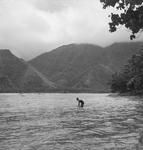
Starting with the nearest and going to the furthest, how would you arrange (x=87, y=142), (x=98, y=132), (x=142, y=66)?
(x=87, y=142) < (x=98, y=132) < (x=142, y=66)

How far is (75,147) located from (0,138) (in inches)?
308

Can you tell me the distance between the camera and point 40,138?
2736cm

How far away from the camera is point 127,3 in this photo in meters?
20.5

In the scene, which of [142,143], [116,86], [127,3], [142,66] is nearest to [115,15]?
[127,3]

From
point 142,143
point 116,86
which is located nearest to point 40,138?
point 142,143

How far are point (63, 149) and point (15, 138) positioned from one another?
21.5 ft

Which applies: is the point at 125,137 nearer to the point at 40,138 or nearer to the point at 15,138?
the point at 40,138

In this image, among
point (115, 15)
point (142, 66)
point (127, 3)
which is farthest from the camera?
point (142, 66)

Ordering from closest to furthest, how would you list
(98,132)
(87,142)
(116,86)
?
1. (87,142)
2. (98,132)
3. (116,86)

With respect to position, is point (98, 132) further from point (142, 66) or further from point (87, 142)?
point (142, 66)

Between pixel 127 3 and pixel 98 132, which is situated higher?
pixel 127 3

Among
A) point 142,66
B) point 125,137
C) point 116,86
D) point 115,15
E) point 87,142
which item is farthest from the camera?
point 116,86

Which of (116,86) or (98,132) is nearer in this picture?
(98,132)

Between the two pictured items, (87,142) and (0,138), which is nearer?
(87,142)
